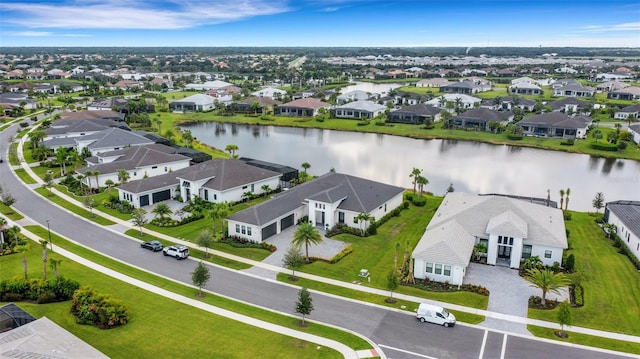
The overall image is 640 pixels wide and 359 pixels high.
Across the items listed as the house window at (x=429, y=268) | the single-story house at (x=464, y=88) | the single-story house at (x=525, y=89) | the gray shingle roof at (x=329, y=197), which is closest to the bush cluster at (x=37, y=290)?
the gray shingle roof at (x=329, y=197)

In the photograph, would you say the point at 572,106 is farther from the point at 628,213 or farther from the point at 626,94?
the point at 628,213

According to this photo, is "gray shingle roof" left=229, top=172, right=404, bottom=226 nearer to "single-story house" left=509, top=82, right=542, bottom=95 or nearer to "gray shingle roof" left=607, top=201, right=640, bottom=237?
"gray shingle roof" left=607, top=201, right=640, bottom=237

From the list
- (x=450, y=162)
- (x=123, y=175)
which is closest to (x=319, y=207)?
(x=123, y=175)

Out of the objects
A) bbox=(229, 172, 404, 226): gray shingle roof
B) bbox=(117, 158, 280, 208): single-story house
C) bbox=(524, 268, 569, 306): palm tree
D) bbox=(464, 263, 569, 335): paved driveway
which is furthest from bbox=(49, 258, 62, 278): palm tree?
bbox=(524, 268, 569, 306): palm tree

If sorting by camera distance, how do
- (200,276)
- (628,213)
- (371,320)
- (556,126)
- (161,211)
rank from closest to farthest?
(371,320) → (200,276) → (628,213) → (161,211) → (556,126)

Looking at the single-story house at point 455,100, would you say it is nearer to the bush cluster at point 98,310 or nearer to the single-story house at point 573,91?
the single-story house at point 573,91

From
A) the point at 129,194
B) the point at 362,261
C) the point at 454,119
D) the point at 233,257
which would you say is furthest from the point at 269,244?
the point at 454,119

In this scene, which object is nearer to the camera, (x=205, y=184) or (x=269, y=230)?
(x=269, y=230)
